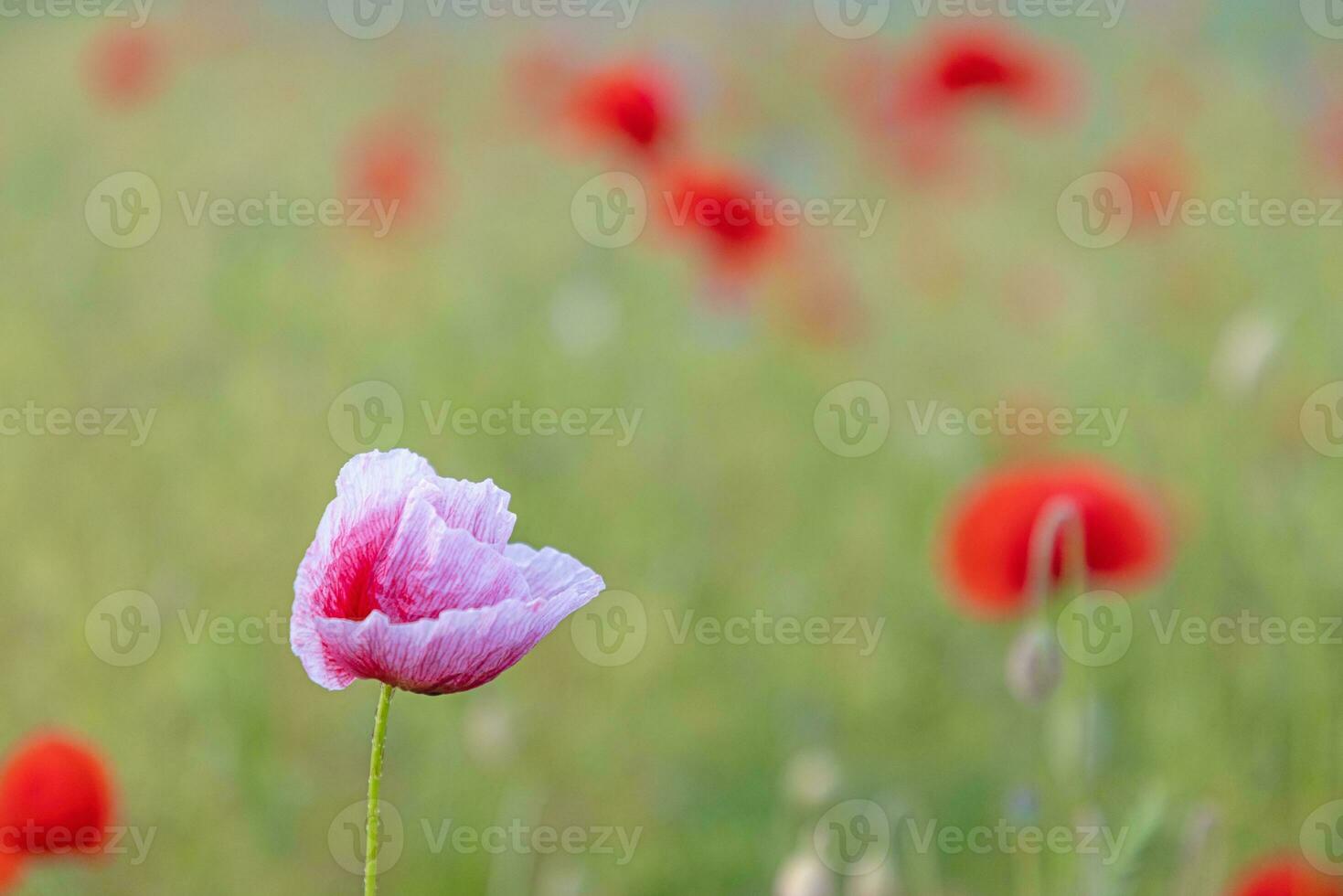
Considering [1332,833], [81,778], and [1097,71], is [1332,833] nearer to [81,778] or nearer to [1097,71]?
[81,778]

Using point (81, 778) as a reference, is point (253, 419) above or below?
above

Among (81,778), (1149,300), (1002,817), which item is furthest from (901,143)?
(81,778)

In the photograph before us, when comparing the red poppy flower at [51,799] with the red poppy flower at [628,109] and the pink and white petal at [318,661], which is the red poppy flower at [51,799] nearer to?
the pink and white petal at [318,661]

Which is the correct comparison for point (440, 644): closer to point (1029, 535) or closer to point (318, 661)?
point (318, 661)

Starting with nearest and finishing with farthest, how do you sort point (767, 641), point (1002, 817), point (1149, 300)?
point (1002, 817) < point (767, 641) < point (1149, 300)

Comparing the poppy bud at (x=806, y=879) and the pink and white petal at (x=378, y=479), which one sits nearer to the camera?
the pink and white petal at (x=378, y=479)

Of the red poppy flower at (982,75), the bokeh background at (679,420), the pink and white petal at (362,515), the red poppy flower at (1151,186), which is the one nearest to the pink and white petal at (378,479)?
the pink and white petal at (362,515)

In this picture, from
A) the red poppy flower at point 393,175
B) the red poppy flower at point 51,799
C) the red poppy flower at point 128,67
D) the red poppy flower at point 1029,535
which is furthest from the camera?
the red poppy flower at point 128,67
